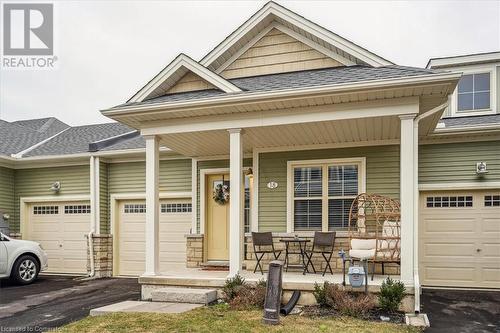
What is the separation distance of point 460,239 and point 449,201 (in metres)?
0.77

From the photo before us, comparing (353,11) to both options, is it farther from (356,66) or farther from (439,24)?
(356,66)

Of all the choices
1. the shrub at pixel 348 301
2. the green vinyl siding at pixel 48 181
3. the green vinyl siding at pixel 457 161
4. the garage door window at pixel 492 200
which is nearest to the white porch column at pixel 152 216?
the shrub at pixel 348 301

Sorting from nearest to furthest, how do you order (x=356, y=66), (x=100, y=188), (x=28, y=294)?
(x=356, y=66) < (x=28, y=294) < (x=100, y=188)

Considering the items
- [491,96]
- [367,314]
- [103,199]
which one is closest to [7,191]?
[103,199]

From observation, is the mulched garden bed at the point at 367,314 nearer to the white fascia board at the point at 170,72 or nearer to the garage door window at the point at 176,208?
the white fascia board at the point at 170,72

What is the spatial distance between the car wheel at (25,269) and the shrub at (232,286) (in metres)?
5.24

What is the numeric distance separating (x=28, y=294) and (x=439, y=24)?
2026 centimetres

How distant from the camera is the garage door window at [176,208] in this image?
10055mm

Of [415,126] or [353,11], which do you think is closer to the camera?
[415,126]

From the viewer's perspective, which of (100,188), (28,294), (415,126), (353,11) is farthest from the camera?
(353,11)

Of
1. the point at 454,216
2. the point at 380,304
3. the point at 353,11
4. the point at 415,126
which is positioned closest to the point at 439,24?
the point at 353,11

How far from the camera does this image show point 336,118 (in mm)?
6402

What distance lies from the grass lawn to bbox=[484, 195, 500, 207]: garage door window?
4.37 m

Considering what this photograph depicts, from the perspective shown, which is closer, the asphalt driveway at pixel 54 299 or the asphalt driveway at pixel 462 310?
the asphalt driveway at pixel 462 310
